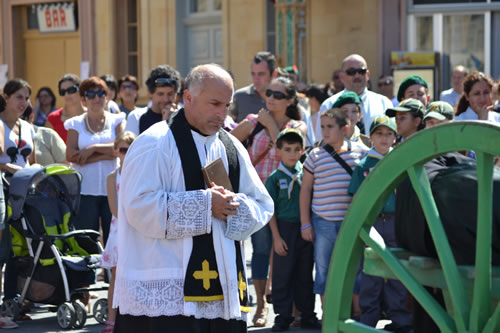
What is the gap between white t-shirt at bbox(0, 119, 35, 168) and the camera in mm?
8250

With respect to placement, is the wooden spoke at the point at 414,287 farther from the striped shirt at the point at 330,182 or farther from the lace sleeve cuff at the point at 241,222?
the striped shirt at the point at 330,182

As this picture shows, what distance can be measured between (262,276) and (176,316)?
316 cm

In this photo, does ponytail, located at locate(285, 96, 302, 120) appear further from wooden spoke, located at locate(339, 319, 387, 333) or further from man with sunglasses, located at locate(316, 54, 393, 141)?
wooden spoke, located at locate(339, 319, 387, 333)

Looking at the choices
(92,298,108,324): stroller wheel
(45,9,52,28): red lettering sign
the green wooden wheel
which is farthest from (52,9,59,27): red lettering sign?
the green wooden wheel

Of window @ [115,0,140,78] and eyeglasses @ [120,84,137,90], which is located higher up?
window @ [115,0,140,78]

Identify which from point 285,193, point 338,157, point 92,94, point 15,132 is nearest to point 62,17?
point 92,94

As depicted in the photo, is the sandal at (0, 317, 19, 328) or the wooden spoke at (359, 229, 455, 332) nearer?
the wooden spoke at (359, 229, 455, 332)

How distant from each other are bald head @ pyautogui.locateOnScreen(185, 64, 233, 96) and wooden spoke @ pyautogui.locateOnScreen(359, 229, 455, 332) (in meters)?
1.39

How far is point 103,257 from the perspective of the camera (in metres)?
7.28

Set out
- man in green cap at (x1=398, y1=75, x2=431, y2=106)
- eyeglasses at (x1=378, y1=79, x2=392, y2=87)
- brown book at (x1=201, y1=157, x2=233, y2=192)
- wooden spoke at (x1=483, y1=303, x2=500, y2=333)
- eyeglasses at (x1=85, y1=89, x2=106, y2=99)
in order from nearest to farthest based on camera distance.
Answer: wooden spoke at (x1=483, y1=303, x2=500, y2=333) < brown book at (x1=201, y1=157, x2=233, y2=192) < man in green cap at (x1=398, y1=75, x2=431, y2=106) < eyeglasses at (x1=85, y1=89, x2=106, y2=99) < eyeglasses at (x1=378, y1=79, x2=392, y2=87)

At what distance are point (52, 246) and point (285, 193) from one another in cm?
191

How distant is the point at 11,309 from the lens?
7.67 meters

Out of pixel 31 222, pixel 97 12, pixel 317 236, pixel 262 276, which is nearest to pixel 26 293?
pixel 31 222

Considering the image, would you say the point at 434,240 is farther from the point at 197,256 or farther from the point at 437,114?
the point at 437,114
